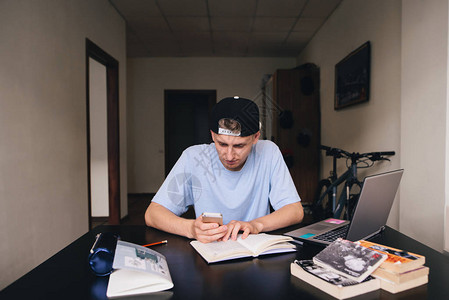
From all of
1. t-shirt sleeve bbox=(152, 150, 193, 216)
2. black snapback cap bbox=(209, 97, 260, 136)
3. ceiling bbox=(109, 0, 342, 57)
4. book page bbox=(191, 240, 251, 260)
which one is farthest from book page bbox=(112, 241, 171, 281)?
ceiling bbox=(109, 0, 342, 57)

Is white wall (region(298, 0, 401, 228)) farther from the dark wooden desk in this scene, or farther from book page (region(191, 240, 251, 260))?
book page (region(191, 240, 251, 260))

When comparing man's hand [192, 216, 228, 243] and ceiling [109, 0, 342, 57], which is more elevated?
ceiling [109, 0, 342, 57]

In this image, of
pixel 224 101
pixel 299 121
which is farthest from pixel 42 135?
pixel 299 121

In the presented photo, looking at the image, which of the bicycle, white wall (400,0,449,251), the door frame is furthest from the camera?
the door frame

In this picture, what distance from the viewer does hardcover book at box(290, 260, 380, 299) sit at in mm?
691

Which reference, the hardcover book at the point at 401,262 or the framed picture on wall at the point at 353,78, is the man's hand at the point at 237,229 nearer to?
the hardcover book at the point at 401,262

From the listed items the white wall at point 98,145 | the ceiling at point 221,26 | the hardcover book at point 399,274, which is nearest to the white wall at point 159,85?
the ceiling at point 221,26

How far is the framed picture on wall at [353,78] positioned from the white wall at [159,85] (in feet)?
8.29

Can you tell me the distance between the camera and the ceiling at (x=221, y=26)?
3721mm

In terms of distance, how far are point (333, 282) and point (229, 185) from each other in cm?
82

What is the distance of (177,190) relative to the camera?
1458mm

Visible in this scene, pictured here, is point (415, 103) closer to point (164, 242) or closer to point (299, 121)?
point (164, 242)

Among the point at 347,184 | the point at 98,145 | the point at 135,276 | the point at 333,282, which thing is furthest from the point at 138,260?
the point at 98,145

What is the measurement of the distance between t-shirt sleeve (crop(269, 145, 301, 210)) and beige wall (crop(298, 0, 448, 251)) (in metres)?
0.83
